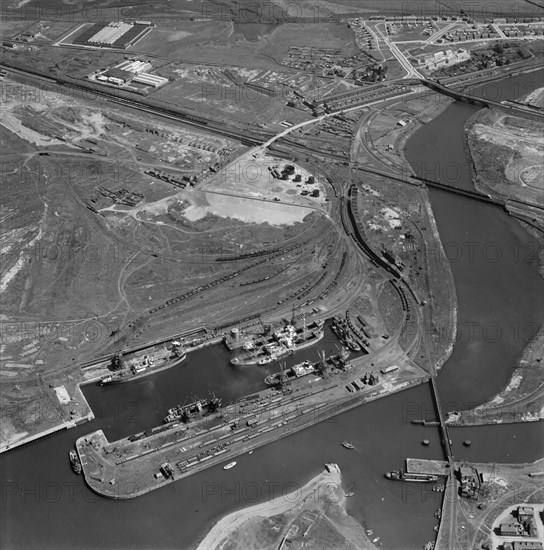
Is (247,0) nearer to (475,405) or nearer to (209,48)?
(209,48)

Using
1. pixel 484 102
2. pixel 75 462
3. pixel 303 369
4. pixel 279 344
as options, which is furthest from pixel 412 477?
pixel 484 102

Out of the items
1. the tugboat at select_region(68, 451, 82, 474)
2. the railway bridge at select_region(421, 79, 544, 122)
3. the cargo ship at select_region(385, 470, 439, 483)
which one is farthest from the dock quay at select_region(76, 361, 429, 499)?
the railway bridge at select_region(421, 79, 544, 122)

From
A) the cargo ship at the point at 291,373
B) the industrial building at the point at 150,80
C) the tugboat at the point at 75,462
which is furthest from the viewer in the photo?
the industrial building at the point at 150,80

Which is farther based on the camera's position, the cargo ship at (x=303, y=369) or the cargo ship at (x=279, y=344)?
the cargo ship at (x=279, y=344)

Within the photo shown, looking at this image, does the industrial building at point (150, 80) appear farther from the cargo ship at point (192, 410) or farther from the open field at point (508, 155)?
the cargo ship at point (192, 410)

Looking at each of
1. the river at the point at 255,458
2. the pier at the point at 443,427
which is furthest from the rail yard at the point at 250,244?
the river at the point at 255,458
